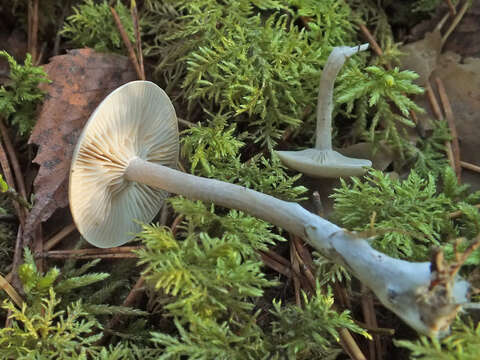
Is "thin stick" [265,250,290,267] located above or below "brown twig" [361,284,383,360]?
above

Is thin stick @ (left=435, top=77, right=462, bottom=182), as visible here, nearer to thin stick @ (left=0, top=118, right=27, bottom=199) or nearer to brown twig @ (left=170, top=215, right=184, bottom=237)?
brown twig @ (left=170, top=215, right=184, bottom=237)

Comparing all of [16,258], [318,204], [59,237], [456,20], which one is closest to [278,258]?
[318,204]

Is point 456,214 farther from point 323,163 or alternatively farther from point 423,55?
point 423,55

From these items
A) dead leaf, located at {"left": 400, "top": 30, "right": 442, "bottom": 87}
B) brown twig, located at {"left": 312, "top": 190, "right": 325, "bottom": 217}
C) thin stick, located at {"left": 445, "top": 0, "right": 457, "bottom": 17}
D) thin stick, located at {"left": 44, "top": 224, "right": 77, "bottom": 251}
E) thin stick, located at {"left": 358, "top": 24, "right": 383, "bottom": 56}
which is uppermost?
thin stick, located at {"left": 445, "top": 0, "right": 457, "bottom": 17}

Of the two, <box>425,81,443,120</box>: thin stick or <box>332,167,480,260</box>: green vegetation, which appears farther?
<box>425,81,443,120</box>: thin stick

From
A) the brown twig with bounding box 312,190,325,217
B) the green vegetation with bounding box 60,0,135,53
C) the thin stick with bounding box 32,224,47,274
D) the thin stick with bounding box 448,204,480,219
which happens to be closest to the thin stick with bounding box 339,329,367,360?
the brown twig with bounding box 312,190,325,217

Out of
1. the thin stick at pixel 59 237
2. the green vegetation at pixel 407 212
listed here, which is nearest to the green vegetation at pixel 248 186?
the green vegetation at pixel 407 212
